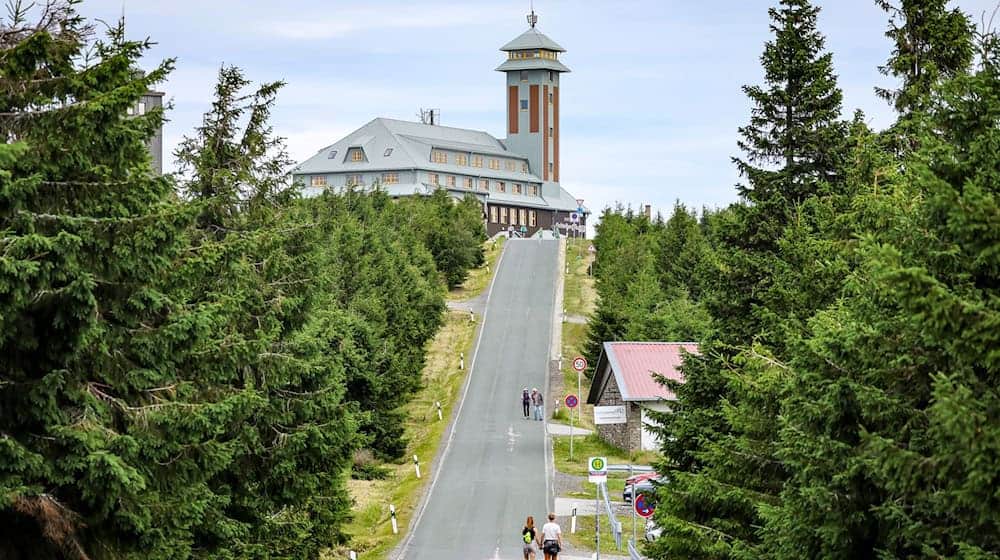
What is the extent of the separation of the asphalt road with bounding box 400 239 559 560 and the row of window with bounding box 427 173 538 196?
4756cm

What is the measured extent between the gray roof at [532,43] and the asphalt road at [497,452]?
2391 inches

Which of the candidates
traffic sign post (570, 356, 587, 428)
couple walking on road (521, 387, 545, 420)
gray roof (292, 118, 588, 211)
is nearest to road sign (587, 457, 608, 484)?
traffic sign post (570, 356, 587, 428)

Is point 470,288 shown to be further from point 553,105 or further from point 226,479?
point 226,479

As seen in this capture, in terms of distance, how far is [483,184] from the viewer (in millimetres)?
149375

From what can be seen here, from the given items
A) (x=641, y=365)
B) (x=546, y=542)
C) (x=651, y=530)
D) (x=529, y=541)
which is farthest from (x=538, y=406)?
(x=529, y=541)

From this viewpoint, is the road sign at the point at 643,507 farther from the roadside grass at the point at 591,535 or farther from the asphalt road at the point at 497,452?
the roadside grass at the point at 591,535

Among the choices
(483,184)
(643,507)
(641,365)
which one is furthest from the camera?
(483,184)

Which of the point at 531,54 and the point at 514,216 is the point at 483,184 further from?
the point at 531,54

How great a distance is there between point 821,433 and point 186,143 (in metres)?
14.6

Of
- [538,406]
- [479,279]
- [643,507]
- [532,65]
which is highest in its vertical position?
[532,65]

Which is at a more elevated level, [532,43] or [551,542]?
[532,43]

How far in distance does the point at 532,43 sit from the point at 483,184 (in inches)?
663

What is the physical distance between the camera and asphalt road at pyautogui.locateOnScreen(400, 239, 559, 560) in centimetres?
3603

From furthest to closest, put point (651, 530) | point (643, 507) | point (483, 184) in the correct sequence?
point (483, 184) → point (651, 530) → point (643, 507)
